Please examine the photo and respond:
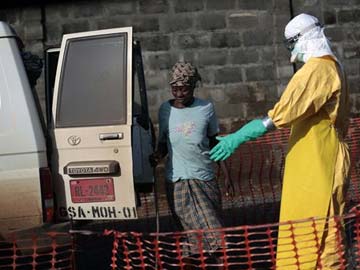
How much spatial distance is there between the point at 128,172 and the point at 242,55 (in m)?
4.78

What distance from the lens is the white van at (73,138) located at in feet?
14.2

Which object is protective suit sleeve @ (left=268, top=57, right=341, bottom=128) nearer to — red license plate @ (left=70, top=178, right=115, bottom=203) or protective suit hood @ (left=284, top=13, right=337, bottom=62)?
protective suit hood @ (left=284, top=13, right=337, bottom=62)

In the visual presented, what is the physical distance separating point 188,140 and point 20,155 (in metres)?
1.17

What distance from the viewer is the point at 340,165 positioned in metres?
3.79

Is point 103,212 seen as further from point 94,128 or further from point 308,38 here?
point 308,38

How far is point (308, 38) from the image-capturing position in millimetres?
3910

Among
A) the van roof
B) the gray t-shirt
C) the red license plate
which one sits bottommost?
the red license plate

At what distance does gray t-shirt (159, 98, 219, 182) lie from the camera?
14.9ft

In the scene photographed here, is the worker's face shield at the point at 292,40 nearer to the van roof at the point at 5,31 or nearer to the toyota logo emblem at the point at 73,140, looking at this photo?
the toyota logo emblem at the point at 73,140

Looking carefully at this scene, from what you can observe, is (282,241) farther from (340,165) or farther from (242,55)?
(242,55)

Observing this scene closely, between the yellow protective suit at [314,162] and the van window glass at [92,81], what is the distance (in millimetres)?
1229

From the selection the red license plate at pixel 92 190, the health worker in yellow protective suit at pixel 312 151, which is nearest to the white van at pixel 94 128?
the red license plate at pixel 92 190

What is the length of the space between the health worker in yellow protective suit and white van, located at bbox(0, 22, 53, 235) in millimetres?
1378

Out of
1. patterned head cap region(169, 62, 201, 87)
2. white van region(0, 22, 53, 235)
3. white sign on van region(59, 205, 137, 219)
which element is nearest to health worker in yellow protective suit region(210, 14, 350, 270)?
patterned head cap region(169, 62, 201, 87)
